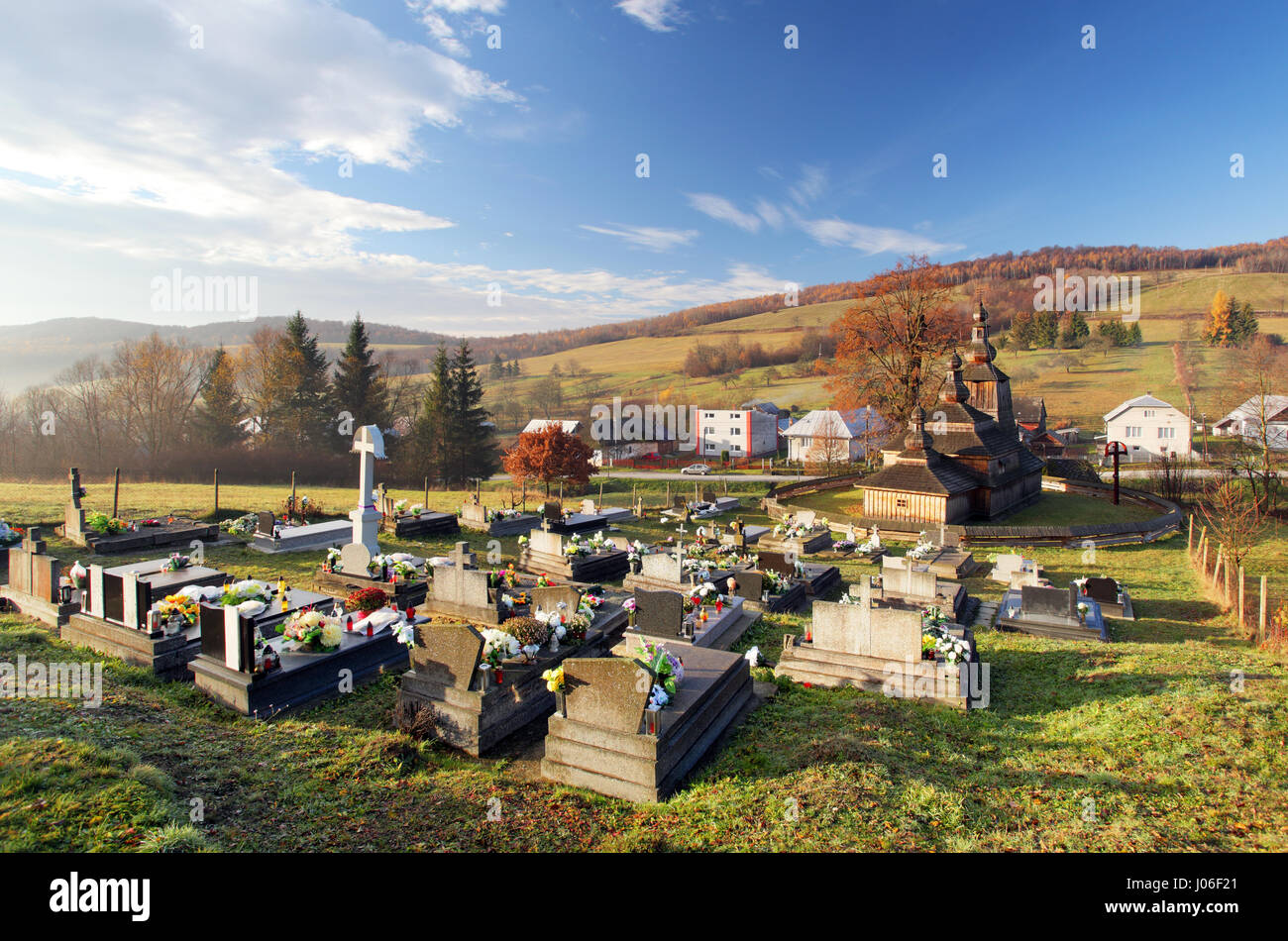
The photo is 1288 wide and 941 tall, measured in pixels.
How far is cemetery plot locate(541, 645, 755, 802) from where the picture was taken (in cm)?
654

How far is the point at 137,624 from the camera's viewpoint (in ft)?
31.5

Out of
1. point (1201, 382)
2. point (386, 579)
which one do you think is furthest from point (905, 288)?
point (1201, 382)

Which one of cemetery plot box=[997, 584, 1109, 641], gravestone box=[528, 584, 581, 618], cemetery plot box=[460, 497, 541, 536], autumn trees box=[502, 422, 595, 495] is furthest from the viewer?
autumn trees box=[502, 422, 595, 495]

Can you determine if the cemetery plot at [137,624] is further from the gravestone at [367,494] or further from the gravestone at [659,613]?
the gravestone at [659,613]

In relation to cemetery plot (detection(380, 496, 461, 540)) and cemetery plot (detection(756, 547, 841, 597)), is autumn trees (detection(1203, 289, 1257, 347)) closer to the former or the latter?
cemetery plot (detection(756, 547, 841, 597))

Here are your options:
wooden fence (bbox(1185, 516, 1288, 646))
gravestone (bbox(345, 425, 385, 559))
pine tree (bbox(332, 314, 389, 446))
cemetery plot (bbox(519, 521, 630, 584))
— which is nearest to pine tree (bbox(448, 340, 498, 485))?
pine tree (bbox(332, 314, 389, 446))

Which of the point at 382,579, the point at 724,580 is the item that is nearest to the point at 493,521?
the point at 382,579

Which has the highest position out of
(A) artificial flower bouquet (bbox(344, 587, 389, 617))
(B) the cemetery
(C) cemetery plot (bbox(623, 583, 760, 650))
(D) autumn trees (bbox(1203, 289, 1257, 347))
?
Answer: (D) autumn trees (bbox(1203, 289, 1257, 347))

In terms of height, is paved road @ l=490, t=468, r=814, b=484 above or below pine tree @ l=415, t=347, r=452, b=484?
below

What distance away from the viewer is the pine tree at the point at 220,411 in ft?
152

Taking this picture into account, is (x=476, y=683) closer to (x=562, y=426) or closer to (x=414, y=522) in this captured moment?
(x=414, y=522)

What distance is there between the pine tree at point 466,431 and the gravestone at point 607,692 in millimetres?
41442

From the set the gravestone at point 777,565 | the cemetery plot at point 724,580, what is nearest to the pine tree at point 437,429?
the cemetery plot at point 724,580

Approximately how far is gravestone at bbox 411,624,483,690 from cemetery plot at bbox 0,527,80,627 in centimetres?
720
